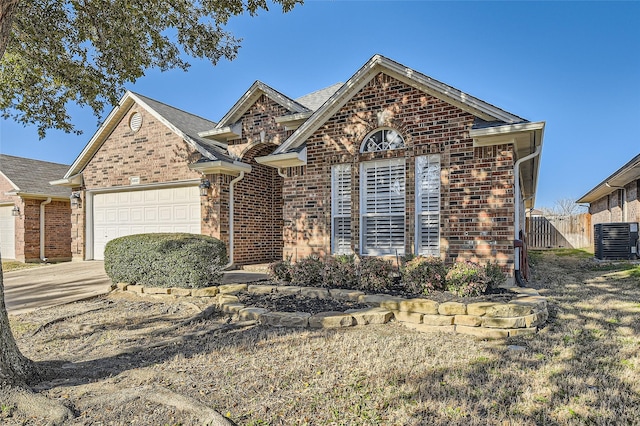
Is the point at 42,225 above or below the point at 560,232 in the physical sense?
above

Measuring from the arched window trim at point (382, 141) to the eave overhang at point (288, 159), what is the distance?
141 centimetres

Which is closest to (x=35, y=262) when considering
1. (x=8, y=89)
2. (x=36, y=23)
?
(x=8, y=89)

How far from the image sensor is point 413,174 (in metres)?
7.88

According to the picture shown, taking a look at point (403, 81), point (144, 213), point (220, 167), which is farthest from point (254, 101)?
point (144, 213)

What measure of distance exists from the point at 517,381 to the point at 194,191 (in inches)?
421

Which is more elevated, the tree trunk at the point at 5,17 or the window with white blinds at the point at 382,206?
the tree trunk at the point at 5,17

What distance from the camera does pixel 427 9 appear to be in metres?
10.5

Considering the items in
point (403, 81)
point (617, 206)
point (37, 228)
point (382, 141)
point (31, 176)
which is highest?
point (403, 81)

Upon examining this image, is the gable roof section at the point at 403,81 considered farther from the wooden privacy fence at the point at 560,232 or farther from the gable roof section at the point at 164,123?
the wooden privacy fence at the point at 560,232

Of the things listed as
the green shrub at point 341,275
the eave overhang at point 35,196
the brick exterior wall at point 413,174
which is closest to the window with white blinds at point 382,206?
the brick exterior wall at point 413,174

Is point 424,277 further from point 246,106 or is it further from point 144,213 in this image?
point 144,213

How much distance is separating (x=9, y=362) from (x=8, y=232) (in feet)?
58.4

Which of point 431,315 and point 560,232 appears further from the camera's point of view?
point 560,232

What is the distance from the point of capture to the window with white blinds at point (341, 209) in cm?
869
